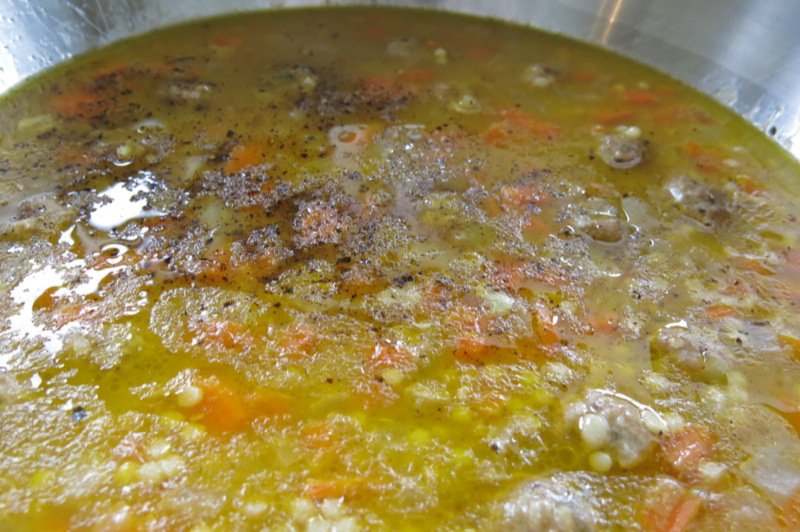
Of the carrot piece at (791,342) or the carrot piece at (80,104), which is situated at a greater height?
the carrot piece at (791,342)

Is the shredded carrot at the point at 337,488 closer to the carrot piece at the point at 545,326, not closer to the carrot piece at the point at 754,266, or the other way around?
the carrot piece at the point at 545,326

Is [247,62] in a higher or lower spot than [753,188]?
lower

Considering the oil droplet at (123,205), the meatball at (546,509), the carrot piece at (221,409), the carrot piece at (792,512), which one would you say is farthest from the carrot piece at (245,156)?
the carrot piece at (792,512)

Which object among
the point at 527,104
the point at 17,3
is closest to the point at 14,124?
the point at 17,3

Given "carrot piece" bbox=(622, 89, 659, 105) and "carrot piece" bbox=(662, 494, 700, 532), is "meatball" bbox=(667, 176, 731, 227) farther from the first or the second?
"carrot piece" bbox=(662, 494, 700, 532)

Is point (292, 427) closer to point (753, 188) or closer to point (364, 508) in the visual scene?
point (364, 508)

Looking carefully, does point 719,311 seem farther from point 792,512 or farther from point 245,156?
point 245,156

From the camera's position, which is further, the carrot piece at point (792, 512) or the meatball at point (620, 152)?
the meatball at point (620, 152)
